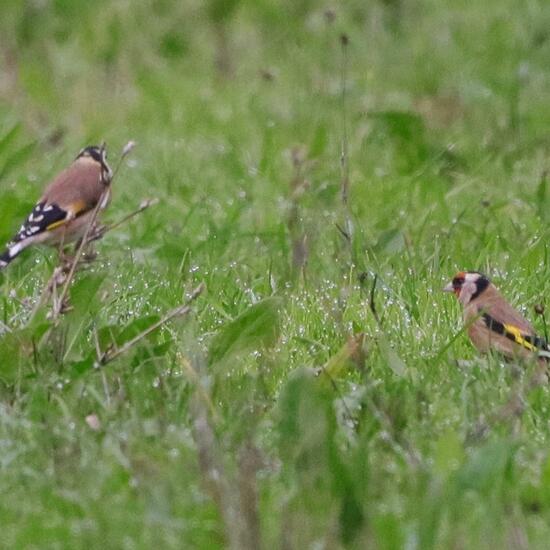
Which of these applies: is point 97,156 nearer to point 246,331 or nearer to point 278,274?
point 278,274

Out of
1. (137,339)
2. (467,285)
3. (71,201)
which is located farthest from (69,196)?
(137,339)

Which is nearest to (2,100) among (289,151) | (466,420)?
(289,151)

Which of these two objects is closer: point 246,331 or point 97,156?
point 246,331

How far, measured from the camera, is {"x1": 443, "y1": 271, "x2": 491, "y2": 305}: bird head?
5371 millimetres

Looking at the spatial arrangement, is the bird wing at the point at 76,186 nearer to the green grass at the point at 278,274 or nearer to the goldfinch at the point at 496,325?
the green grass at the point at 278,274

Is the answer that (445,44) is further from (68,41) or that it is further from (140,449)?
(140,449)

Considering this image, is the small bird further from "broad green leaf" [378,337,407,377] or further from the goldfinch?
"broad green leaf" [378,337,407,377]

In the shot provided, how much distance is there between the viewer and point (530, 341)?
5008 millimetres

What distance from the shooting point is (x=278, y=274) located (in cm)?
603

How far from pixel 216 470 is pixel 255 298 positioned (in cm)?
214

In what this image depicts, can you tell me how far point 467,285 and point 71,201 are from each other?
2172 mm

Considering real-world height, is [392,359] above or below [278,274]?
above

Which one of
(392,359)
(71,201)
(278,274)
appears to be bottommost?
(278,274)

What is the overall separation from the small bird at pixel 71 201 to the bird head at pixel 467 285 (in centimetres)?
164
